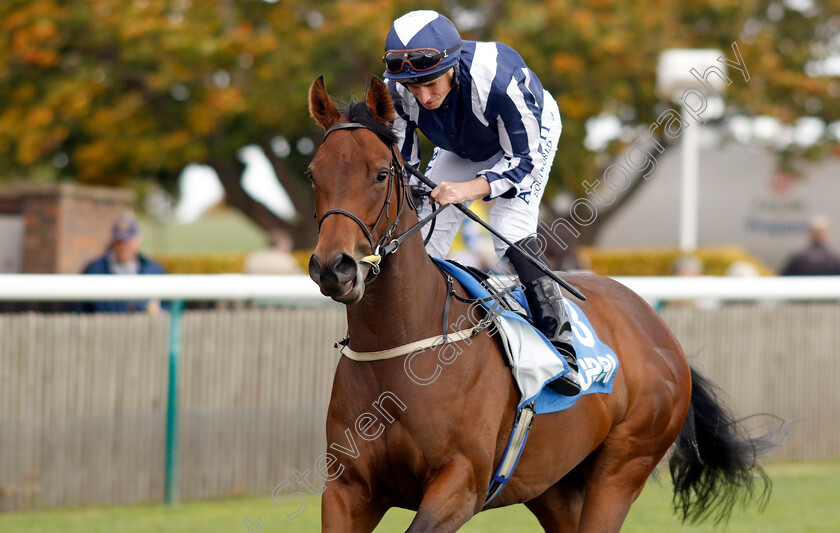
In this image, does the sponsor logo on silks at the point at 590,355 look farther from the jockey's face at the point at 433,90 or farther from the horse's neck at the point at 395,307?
the jockey's face at the point at 433,90

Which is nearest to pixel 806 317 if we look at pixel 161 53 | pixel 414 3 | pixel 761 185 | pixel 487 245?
pixel 487 245

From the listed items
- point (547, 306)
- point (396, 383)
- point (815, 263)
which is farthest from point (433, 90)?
point (815, 263)

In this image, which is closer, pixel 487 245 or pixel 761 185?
pixel 487 245

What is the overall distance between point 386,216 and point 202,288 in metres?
2.82

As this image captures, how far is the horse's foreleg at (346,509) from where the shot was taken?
9.78 feet

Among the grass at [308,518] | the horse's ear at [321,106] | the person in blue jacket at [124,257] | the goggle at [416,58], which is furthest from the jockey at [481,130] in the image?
the person in blue jacket at [124,257]

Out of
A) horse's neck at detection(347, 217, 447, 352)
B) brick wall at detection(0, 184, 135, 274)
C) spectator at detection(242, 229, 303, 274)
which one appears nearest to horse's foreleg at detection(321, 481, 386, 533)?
horse's neck at detection(347, 217, 447, 352)

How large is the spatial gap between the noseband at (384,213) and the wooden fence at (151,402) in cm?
271

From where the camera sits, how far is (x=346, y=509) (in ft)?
9.81

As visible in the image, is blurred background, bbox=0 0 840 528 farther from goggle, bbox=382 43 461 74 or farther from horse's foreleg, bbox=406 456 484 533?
horse's foreleg, bbox=406 456 484 533

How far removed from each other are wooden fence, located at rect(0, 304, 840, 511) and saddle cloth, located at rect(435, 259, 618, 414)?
1720 mm

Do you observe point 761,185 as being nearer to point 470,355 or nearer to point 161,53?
point 161,53

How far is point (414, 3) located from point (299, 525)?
8463 mm

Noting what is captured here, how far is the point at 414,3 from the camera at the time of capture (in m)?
12.4
